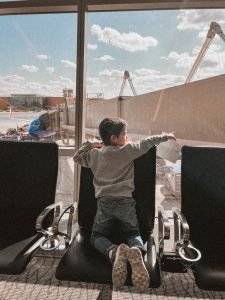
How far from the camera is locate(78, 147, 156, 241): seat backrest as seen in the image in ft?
5.76

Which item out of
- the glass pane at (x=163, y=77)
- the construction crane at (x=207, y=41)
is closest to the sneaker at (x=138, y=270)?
the glass pane at (x=163, y=77)

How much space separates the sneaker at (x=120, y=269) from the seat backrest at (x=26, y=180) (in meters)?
0.67

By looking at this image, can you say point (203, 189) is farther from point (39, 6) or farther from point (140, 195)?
point (39, 6)

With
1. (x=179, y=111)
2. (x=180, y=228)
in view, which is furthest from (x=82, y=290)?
(x=179, y=111)

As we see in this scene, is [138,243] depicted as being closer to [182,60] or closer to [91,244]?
[91,244]

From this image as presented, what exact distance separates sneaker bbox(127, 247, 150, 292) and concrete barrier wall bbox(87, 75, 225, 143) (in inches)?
46.3

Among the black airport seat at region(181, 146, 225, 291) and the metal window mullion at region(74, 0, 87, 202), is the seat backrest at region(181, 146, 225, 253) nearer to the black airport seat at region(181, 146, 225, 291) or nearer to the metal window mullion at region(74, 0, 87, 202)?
the black airport seat at region(181, 146, 225, 291)

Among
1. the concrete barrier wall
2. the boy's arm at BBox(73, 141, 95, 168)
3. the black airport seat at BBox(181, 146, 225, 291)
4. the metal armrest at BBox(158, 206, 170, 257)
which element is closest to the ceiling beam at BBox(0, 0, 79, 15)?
the concrete barrier wall

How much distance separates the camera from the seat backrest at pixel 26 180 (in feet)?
6.03

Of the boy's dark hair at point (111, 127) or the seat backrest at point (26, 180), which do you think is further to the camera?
the seat backrest at point (26, 180)

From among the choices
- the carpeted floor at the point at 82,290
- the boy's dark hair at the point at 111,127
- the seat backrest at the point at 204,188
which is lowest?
the carpeted floor at the point at 82,290

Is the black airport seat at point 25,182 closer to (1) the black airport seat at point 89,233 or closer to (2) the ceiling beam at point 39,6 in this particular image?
(1) the black airport seat at point 89,233

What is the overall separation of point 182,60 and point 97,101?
0.78m

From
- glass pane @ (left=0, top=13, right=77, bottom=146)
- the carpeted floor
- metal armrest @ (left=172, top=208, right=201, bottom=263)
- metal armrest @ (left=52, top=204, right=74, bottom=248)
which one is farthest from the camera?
glass pane @ (left=0, top=13, right=77, bottom=146)
